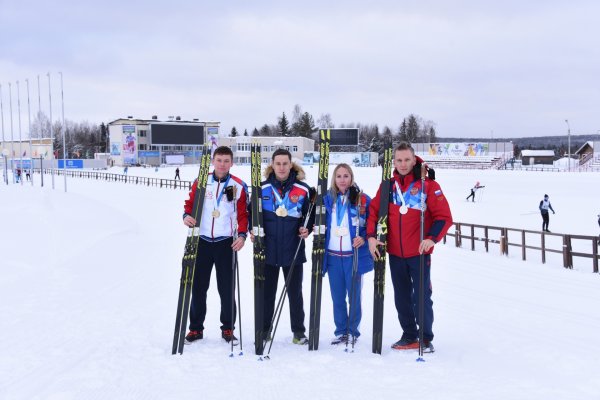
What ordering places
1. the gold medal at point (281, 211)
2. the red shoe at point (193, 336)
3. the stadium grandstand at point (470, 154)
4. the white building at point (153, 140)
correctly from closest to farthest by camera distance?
the gold medal at point (281, 211), the red shoe at point (193, 336), the stadium grandstand at point (470, 154), the white building at point (153, 140)

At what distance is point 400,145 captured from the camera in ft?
16.4

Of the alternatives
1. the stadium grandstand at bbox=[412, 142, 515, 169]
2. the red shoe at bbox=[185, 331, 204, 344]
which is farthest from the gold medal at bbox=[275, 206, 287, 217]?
the stadium grandstand at bbox=[412, 142, 515, 169]

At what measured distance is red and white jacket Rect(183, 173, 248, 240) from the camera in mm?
5254

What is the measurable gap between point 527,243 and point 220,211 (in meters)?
14.1

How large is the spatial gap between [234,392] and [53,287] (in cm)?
516

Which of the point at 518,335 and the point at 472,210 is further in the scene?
the point at 472,210

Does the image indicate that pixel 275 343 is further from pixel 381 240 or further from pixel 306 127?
pixel 306 127

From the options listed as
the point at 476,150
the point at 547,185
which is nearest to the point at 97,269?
the point at 547,185

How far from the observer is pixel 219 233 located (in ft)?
17.3

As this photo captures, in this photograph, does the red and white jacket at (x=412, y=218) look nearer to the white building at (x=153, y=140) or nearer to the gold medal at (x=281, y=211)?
the gold medal at (x=281, y=211)

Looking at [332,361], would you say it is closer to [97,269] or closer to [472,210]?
[97,269]

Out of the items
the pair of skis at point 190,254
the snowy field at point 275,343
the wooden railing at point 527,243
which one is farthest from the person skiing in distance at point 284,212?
the wooden railing at point 527,243

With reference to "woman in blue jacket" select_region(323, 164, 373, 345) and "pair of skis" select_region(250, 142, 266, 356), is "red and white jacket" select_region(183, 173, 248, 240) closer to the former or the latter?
"pair of skis" select_region(250, 142, 266, 356)

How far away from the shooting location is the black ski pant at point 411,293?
4.99 metres
